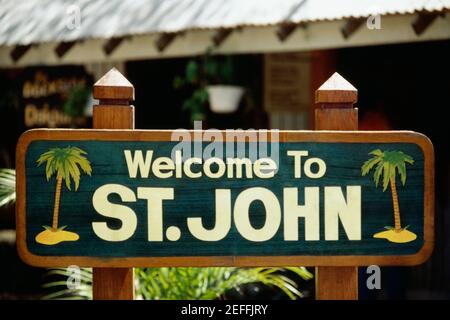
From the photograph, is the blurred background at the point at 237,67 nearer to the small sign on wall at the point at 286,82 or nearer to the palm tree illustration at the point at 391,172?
the small sign on wall at the point at 286,82

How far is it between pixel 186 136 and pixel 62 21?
4.47 meters

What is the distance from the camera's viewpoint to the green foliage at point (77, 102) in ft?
23.2

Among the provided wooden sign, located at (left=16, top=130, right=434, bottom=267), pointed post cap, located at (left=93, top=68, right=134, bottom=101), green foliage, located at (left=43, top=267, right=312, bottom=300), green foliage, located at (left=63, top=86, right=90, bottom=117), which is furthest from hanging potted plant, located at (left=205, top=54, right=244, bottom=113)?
wooden sign, located at (left=16, top=130, right=434, bottom=267)

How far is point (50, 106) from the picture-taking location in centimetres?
757

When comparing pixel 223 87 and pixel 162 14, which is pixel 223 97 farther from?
pixel 162 14

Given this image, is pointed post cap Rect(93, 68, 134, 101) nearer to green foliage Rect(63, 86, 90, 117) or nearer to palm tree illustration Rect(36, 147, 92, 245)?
palm tree illustration Rect(36, 147, 92, 245)

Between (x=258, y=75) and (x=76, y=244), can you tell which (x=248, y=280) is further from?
(x=258, y=75)

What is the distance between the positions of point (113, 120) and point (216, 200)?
1.36 feet

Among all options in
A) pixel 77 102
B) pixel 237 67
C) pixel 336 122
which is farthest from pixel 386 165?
pixel 77 102

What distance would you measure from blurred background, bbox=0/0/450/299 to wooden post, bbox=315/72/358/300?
67.6 inches

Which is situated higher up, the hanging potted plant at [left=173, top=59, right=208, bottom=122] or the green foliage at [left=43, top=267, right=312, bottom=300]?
the hanging potted plant at [left=173, top=59, right=208, bottom=122]

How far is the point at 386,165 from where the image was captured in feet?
6.77

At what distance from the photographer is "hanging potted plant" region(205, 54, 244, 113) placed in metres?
6.00
